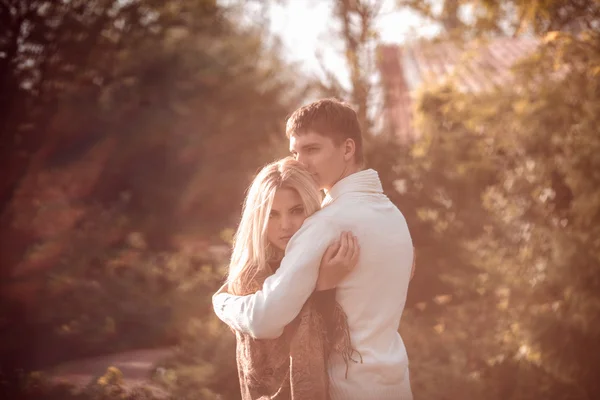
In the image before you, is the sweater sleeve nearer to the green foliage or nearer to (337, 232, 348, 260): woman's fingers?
(337, 232, 348, 260): woman's fingers

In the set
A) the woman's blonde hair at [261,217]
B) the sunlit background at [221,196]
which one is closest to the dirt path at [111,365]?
the sunlit background at [221,196]

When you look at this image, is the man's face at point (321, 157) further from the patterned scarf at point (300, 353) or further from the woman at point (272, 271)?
the patterned scarf at point (300, 353)

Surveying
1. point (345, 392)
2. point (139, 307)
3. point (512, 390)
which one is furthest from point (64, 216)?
point (345, 392)

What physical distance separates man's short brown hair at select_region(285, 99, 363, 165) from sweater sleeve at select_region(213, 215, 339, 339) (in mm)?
484

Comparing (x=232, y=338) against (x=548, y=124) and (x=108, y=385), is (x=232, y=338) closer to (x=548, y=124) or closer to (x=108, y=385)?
(x=108, y=385)

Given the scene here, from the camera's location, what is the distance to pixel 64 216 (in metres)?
10.5

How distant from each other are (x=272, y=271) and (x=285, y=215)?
0.25 m

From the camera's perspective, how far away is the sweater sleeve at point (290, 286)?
2256 millimetres

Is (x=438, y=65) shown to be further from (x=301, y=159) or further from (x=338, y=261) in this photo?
(x=338, y=261)

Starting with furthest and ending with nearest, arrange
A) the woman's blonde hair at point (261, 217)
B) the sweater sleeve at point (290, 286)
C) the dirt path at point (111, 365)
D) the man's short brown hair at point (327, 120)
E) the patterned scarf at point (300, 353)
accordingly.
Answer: the dirt path at point (111, 365) → the man's short brown hair at point (327, 120) → the woman's blonde hair at point (261, 217) → the patterned scarf at point (300, 353) → the sweater sleeve at point (290, 286)

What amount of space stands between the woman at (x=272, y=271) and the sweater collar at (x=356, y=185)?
0.08m

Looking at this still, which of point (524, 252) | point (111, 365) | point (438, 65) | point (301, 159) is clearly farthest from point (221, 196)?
point (301, 159)

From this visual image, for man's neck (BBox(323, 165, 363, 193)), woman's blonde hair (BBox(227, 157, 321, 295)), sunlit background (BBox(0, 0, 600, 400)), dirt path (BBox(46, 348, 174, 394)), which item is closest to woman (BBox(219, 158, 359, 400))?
woman's blonde hair (BBox(227, 157, 321, 295))

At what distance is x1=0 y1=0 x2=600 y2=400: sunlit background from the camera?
21.1 feet
